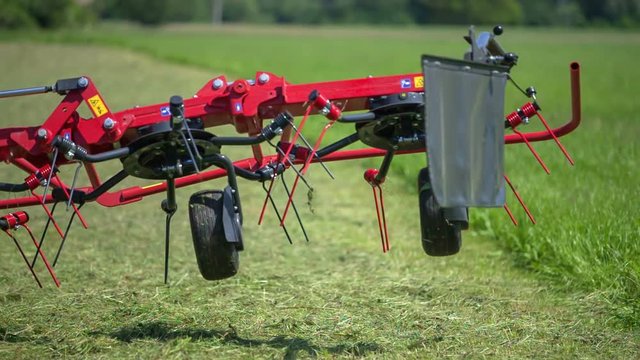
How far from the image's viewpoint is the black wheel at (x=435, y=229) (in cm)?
566

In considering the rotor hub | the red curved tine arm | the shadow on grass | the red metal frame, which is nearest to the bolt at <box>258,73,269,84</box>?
the red metal frame

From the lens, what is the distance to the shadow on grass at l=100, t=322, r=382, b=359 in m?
5.64

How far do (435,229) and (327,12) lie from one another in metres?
A: 86.2

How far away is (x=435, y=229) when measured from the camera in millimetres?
5691

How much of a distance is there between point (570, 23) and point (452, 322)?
70723 mm

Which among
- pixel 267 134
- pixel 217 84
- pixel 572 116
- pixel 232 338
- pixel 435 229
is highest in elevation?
pixel 217 84

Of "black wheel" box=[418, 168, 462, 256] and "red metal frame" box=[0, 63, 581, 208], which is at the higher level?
"red metal frame" box=[0, 63, 581, 208]

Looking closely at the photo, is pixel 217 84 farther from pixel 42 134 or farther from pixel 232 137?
pixel 42 134

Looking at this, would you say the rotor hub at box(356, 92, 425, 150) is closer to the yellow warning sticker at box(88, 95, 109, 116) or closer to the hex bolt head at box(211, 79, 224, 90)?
the hex bolt head at box(211, 79, 224, 90)

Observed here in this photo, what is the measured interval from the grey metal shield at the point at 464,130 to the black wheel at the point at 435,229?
0.73m

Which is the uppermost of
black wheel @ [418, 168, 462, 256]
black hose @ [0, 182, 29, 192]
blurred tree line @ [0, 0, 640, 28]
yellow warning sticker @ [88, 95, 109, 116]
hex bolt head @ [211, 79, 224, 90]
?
hex bolt head @ [211, 79, 224, 90]

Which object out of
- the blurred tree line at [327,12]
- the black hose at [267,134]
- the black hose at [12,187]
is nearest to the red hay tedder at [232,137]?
the black hose at [267,134]

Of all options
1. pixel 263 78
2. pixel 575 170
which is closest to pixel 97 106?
pixel 263 78

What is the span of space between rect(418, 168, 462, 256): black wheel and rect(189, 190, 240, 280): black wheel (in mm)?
1115
